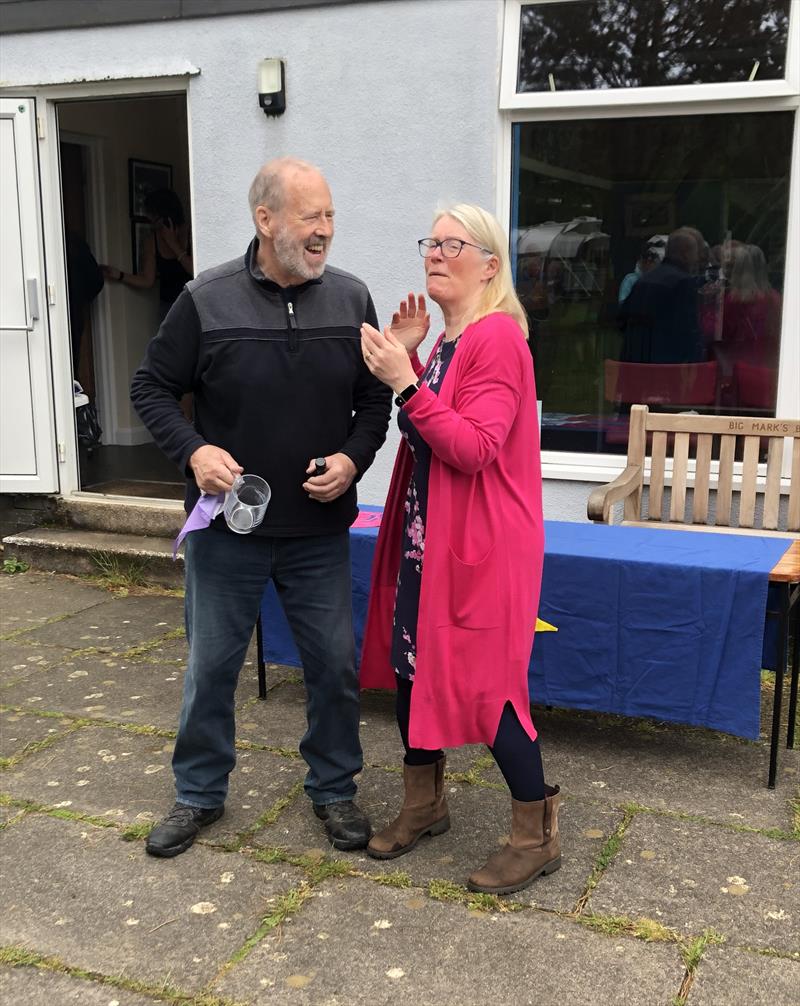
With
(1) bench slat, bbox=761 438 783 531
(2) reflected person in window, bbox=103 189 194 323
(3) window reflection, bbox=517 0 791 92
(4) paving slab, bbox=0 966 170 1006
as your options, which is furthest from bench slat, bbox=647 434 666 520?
(2) reflected person in window, bbox=103 189 194 323

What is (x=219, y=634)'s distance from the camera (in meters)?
3.20

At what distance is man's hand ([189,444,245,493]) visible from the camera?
2.95 meters

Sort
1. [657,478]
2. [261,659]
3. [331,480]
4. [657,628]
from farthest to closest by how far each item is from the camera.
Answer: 1. [657,478]
2. [261,659]
3. [657,628]
4. [331,480]

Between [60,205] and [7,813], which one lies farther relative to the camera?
[60,205]

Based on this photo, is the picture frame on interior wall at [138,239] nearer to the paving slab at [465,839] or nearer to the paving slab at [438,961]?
the paving slab at [465,839]

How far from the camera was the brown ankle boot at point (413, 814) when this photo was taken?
126 inches

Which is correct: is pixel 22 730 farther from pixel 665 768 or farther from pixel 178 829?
pixel 665 768

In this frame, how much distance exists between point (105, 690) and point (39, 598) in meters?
1.70

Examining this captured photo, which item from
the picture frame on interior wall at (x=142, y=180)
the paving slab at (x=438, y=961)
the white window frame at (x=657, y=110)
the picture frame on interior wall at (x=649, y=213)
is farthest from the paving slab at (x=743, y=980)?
the picture frame on interior wall at (x=142, y=180)

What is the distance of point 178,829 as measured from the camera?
3264 mm

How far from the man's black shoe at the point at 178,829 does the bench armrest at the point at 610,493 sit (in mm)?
2036

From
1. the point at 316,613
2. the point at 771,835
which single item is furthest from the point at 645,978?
the point at 316,613

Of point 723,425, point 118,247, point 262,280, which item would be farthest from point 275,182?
point 118,247

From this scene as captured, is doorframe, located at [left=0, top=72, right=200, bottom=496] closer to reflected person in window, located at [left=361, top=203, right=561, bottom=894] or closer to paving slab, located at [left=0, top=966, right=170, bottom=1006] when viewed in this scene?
reflected person in window, located at [left=361, top=203, right=561, bottom=894]
